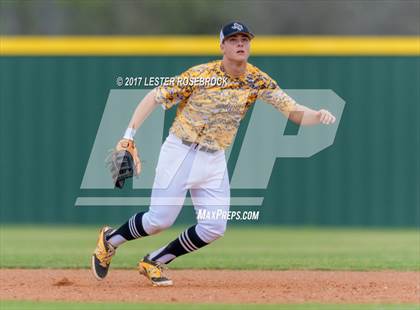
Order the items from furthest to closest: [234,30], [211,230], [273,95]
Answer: [273,95] → [211,230] → [234,30]

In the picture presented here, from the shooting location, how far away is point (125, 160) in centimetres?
777

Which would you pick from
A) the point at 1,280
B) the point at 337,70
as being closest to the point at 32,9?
the point at 337,70

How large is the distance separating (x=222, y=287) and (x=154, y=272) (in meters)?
0.58

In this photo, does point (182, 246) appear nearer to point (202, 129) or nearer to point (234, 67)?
point (202, 129)

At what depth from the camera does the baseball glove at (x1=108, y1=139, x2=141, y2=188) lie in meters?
7.73

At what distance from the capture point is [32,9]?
73.0 ft

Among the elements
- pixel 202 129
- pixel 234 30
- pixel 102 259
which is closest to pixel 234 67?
pixel 234 30

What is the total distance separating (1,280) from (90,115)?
21.4 ft

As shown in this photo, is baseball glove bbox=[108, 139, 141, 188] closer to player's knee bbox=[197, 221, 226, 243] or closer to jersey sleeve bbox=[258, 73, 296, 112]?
player's knee bbox=[197, 221, 226, 243]

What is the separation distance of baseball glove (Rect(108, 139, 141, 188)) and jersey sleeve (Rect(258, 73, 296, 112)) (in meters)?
1.14

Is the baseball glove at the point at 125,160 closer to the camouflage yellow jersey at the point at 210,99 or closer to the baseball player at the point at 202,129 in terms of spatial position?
the baseball player at the point at 202,129

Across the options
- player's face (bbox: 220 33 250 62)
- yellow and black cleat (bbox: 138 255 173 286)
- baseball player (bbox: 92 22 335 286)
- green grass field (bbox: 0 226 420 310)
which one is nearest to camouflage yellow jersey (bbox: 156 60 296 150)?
baseball player (bbox: 92 22 335 286)

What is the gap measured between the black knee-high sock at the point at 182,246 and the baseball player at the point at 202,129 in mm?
12

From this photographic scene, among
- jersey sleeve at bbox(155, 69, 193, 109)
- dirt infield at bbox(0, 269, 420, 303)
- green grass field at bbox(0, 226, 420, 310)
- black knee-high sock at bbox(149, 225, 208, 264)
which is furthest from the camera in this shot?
black knee-high sock at bbox(149, 225, 208, 264)
